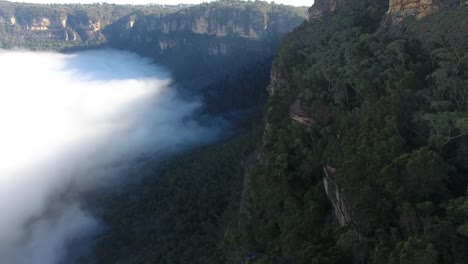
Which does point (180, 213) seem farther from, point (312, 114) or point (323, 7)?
point (323, 7)

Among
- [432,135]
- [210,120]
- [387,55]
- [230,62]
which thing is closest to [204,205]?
[387,55]

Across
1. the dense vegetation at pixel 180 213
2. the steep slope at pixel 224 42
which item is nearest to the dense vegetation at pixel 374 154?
the dense vegetation at pixel 180 213

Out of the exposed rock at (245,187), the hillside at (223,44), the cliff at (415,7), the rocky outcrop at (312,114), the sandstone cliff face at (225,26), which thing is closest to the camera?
the rocky outcrop at (312,114)

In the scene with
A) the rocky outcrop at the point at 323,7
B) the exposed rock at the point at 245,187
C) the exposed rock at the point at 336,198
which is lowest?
the exposed rock at the point at 245,187

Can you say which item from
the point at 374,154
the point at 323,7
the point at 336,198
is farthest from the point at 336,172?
the point at 323,7

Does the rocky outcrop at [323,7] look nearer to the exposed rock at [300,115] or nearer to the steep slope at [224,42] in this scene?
the exposed rock at [300,115]

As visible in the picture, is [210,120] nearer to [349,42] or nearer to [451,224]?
[349,42]
